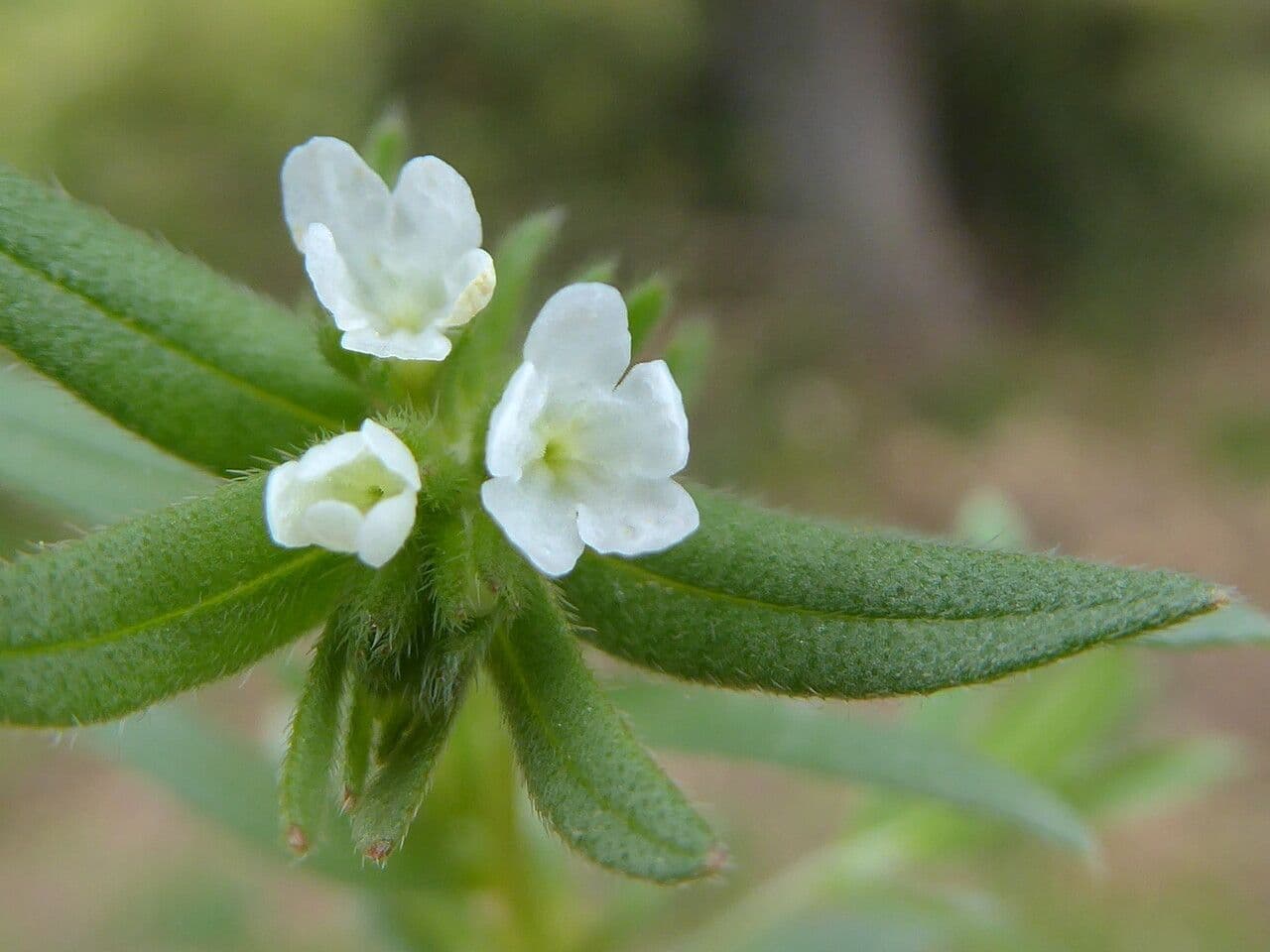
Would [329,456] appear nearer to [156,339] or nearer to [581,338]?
[581,338]

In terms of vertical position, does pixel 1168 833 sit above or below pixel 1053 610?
below

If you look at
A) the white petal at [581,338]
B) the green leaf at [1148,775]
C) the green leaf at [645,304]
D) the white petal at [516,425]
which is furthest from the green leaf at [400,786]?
the green leaf at [1148,775]

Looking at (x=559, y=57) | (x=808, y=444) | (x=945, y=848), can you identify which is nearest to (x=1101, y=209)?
(x=808, y=444)

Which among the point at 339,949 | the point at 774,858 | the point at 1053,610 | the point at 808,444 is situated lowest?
the point at 339,949

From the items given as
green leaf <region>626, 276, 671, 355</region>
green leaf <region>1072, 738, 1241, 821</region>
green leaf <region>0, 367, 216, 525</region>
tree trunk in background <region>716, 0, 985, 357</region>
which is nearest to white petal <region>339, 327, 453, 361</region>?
green leaf <region>626, 276, 671, 355</region>

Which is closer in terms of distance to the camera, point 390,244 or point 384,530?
point 384,530

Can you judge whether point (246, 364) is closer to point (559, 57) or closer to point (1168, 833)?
point (1168, 833)

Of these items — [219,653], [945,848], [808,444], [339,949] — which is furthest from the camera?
[808,444]

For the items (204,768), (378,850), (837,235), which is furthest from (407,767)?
(837,235)
